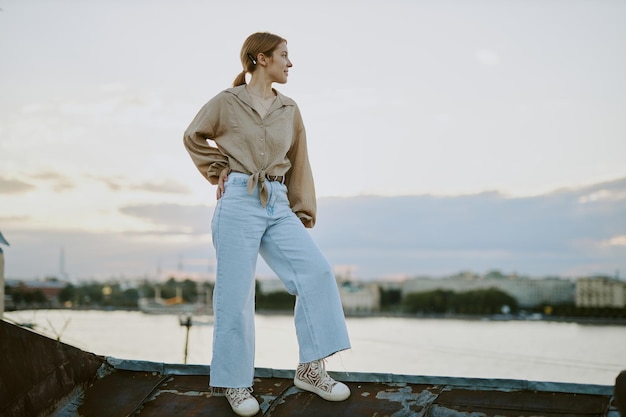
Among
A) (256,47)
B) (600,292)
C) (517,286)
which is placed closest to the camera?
(256,47)

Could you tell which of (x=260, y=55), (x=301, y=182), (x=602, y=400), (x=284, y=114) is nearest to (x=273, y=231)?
(x=301, y=182)

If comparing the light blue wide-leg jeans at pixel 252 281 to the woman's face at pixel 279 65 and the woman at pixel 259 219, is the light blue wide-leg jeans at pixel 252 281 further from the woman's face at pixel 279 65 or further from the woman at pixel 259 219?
the woman's face at pixel 279 65

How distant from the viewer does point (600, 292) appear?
107000mm

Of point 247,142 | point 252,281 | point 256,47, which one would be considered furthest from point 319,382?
point 256,47

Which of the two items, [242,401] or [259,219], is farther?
[259,219]

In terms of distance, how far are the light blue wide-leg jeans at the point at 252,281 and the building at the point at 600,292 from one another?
352 feet

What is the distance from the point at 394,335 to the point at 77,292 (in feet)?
127

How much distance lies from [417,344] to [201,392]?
8381cm

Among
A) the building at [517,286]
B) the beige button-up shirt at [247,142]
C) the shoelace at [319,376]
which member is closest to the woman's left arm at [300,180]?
the beige button-up shirt at [247,142]

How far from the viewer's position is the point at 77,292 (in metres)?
94.2

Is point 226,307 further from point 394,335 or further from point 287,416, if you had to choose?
point 394,335

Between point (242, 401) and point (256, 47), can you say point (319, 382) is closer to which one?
point (242, 401)

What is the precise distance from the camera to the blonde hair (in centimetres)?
311

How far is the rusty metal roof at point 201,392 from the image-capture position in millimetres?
2504
